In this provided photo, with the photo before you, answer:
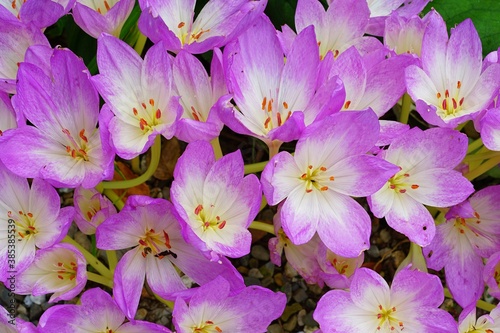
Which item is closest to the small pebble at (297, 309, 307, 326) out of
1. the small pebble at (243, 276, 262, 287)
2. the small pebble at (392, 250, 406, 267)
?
the small pebble at (243, 276, 262, 287)

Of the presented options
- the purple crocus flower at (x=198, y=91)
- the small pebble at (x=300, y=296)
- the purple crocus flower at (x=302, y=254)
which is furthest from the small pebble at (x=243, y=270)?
the purple crocus flower at (x=198, y=91)

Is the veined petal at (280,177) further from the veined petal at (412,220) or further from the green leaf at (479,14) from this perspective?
the green leaf at (479,14)

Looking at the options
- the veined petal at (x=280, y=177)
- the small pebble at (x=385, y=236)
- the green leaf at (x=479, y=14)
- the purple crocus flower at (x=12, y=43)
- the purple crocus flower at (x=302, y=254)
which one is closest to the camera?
the veined petal at (x=280, y=177)

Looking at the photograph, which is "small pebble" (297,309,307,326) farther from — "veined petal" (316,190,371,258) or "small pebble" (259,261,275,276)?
"veined petal" (316,190,371,258)

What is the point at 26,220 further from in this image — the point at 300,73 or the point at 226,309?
the point at 300,73

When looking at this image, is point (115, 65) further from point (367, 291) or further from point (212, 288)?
point (367, 291)

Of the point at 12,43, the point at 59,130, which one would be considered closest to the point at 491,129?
the point at 59,130
